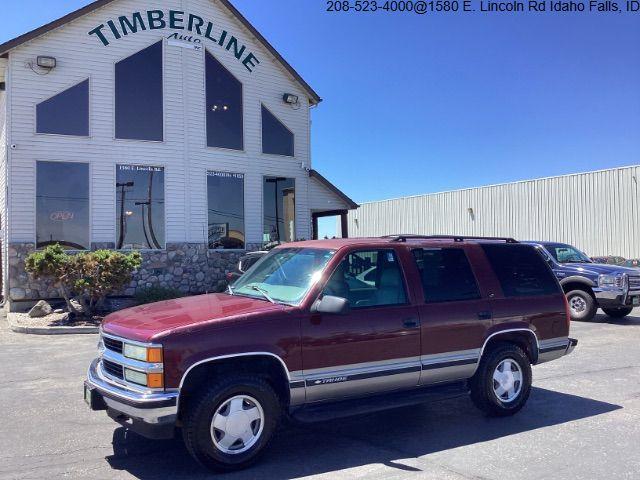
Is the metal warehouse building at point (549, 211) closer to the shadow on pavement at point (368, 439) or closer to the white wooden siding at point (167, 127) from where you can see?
the white wooden siding at point (167, 127)

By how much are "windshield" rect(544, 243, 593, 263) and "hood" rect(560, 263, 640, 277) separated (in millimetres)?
515

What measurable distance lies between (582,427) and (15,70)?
14.4m

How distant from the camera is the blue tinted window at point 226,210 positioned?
653 inches

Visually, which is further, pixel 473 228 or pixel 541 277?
pixel 473 228

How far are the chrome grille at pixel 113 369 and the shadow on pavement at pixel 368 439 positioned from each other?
28.1 inches

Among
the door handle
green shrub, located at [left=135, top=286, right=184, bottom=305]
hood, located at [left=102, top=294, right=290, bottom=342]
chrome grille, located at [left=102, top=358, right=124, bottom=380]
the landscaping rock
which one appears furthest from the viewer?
green shrub, located at [left=135, top=286, right=184, bottom=305]

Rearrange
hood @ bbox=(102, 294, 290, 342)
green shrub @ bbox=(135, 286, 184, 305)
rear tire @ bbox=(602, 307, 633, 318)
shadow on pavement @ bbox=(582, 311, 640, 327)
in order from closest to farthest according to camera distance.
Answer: hood @ bbox=(102, 294, 290, 342) → shadow on pavement @ bbox=(582, 311, 640, 327) → rear tire @ bbox=(602, 307, 633, 318) → green shrub @ bbox=(135, 286, 184, 305)

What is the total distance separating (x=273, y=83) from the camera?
18.1 m

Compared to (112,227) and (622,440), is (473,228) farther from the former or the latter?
(622,440)

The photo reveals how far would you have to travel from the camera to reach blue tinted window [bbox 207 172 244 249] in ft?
54.4

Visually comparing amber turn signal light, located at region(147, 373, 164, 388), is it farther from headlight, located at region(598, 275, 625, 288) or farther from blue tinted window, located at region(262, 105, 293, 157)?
blue tinted window, located at region(262, 105, 293, 157)

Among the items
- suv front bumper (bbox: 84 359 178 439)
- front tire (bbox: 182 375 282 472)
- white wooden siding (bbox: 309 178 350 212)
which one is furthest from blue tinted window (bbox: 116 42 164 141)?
front tire (bbox: 182 375 282 472)

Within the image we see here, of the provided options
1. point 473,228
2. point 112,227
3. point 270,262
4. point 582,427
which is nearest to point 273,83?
point 112,227

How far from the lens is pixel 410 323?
17.3 feet
